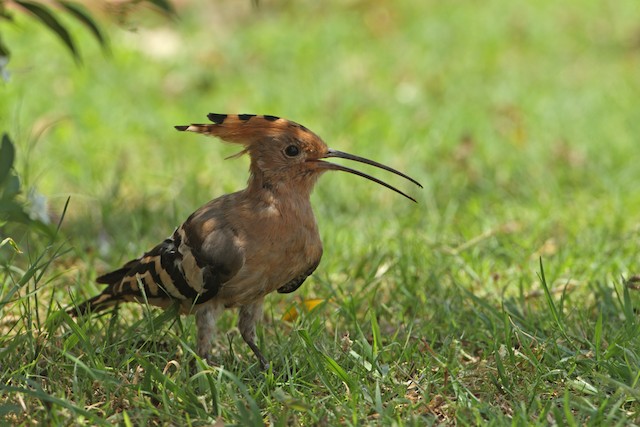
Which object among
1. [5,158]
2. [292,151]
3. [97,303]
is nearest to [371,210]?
[292,151]

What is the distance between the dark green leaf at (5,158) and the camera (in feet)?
9.37

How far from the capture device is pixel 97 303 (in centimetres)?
326

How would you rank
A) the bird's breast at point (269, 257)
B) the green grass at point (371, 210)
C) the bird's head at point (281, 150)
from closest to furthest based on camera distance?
1. the green grass at point (371, 210)
2. the bird's breast at point (269, 257)
3. the bird's head at point (281, 150)

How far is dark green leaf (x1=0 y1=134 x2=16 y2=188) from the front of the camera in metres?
2.86

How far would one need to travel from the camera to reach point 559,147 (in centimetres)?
579

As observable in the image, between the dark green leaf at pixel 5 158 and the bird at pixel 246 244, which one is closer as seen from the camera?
the dark green leaf at pixel 5 158

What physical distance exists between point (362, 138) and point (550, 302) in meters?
3.03

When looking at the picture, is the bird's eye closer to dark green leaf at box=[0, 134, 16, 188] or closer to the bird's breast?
the bird's breast

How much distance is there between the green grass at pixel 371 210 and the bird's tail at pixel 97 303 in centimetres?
9

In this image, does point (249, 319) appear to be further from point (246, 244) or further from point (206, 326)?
point (246, 244)

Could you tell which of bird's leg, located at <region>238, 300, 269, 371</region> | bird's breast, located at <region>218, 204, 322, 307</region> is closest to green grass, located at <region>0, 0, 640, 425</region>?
bird's leg, located at <region>238, 300, 269, 371</region>

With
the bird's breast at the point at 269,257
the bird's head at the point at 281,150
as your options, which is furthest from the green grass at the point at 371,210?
the bird's head at the point at 281,150

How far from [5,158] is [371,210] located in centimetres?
239

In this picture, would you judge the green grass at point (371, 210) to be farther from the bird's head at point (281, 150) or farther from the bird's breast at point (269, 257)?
the bird's head at point (281, 150)
